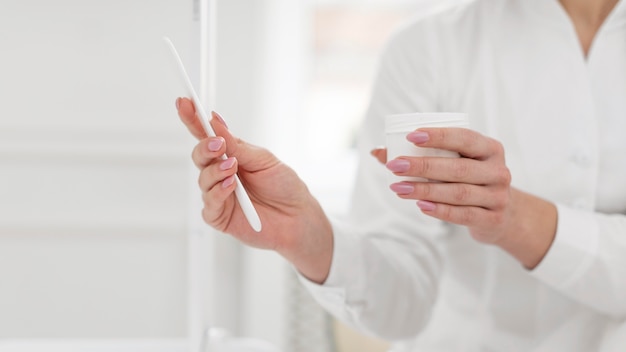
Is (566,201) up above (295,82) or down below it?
below

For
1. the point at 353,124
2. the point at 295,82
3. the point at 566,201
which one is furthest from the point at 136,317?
the point at 353,124

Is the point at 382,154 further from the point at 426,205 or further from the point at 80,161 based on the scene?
the point at 80,161

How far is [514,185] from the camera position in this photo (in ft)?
2.78

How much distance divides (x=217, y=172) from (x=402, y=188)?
15 cm

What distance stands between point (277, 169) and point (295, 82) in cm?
113

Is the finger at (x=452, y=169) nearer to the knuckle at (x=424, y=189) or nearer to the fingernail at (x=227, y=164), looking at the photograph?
the knuckle at (x=424, y=189)

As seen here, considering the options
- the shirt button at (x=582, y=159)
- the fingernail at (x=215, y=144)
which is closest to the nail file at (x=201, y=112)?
the fingernail at (x=215, y=144)

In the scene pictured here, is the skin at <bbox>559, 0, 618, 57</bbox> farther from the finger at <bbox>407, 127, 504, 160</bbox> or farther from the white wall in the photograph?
the white wall

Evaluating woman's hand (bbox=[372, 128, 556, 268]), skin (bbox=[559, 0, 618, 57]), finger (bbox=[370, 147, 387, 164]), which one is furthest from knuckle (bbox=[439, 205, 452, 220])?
skin (bbox=[559, 0, 618, 57])

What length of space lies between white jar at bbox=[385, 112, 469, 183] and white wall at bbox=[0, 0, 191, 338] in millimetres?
212

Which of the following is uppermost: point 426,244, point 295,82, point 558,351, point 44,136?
point 295,82

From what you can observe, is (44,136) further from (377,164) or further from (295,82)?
(295,82)

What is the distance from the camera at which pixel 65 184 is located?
32.6 inches

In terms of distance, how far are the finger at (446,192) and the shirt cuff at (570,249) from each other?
0.46 feet
